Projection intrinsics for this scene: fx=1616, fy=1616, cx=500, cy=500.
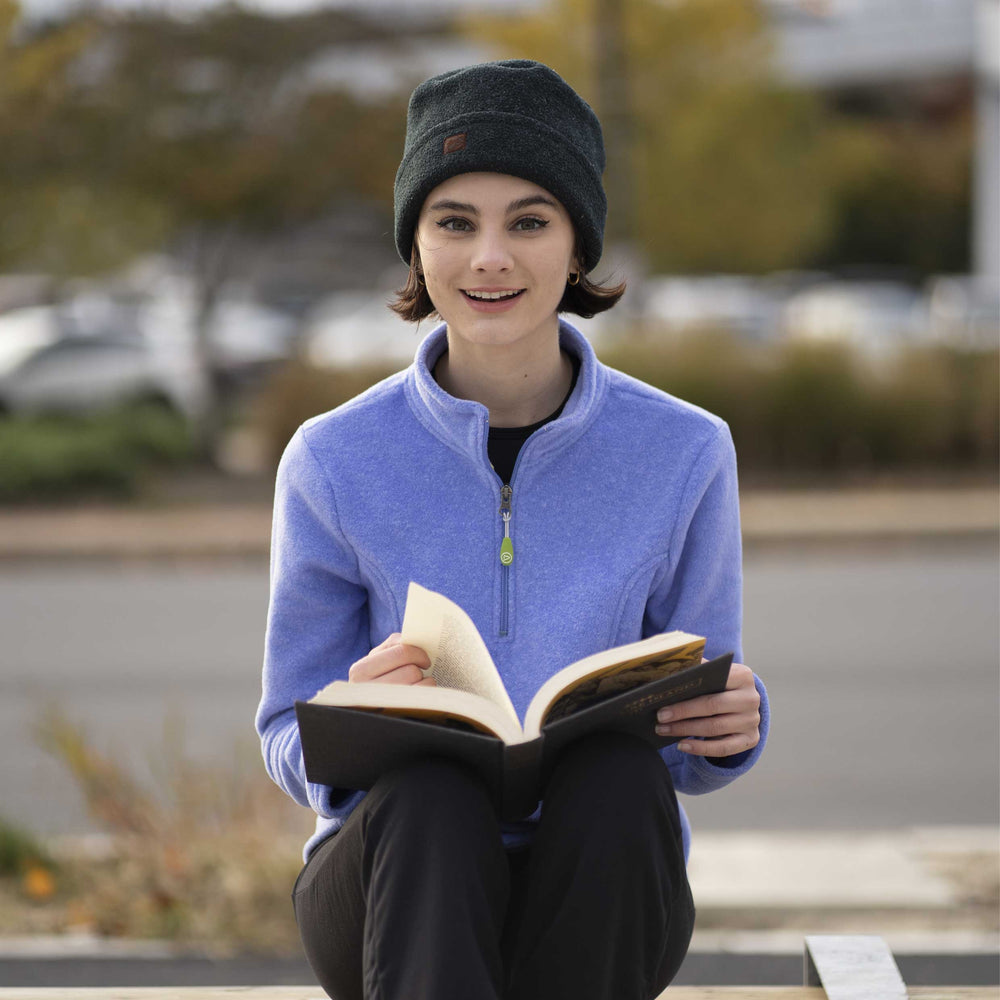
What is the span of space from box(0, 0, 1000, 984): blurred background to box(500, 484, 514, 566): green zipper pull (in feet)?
2.61

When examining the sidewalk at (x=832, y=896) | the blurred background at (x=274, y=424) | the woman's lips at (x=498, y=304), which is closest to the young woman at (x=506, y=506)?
the woman's lips at (x=498, y=304)

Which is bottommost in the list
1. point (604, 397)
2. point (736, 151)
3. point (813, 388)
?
point (813, 388)

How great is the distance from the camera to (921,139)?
41906 millimetres

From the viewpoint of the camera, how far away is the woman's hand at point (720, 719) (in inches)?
84.7

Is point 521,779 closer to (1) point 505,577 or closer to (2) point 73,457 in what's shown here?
(1) point 505,577

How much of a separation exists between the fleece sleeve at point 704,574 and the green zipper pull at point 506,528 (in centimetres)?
22

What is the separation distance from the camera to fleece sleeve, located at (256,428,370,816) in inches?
92.4

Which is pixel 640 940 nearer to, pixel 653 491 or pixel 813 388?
pixel 653 491

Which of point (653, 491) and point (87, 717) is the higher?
→ point (653, 491)

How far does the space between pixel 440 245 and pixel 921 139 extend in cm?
4199

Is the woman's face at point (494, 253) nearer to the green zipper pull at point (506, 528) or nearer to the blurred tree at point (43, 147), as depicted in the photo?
the green zipper pull at point (506, 528)

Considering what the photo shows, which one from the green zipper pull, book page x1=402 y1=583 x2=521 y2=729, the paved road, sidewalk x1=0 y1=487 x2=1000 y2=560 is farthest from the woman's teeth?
sidewalk x1=0 y1=487 x2=1000 y2=560

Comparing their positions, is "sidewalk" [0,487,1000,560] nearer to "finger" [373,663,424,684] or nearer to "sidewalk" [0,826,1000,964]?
"sidewalk" [0,826,1000,964]

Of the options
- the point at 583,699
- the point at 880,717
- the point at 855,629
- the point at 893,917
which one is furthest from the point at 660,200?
the point at 583,699
